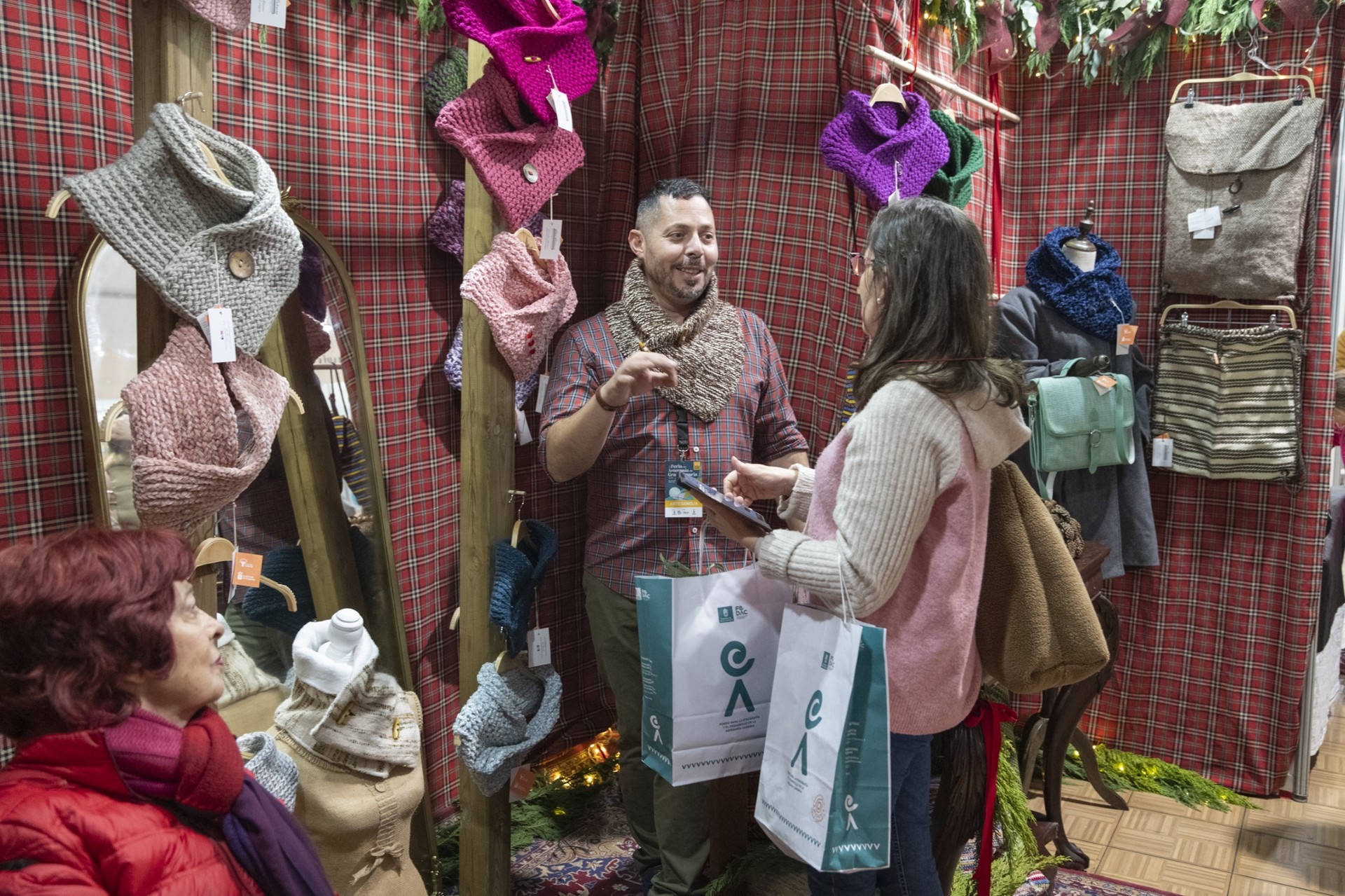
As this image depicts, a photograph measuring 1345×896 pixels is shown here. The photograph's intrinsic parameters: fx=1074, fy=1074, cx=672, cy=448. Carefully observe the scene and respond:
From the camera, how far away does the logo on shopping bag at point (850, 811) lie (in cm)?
175

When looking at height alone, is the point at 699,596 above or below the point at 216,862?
above

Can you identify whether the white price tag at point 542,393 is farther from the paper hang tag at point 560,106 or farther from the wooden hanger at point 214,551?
the wooden hanger at point 214,551

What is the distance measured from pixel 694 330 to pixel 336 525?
3.20 feet

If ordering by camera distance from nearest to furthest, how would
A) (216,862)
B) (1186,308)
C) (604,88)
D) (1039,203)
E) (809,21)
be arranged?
(216,862) → (809,21) → (604,88) → (1186,308) → (1039,203)

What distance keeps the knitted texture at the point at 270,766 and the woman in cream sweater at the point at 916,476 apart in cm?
96

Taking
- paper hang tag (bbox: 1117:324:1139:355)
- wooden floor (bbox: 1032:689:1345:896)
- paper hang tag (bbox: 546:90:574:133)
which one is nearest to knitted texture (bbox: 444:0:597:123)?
paper hang tag (bbox: 546:90:574:133)

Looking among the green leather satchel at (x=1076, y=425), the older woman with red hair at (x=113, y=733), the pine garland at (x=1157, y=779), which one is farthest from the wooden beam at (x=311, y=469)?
the pine garland at (x=1157, y=779)

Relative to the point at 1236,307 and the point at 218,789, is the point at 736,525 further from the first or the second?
the point at 1236,307

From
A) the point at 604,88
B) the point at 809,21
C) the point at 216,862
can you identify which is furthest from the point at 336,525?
the point at 809,21

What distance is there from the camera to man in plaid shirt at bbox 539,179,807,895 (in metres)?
2.59

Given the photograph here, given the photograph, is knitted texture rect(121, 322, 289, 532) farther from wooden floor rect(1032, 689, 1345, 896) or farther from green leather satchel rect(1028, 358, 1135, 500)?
wooden floor rect(1032, 689, 1345, 896)

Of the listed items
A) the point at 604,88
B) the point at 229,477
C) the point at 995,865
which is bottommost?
the point at 995,865

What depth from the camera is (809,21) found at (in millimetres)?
3000

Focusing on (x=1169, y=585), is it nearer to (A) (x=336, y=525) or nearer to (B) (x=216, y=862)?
(A) (x=336, y=525)
